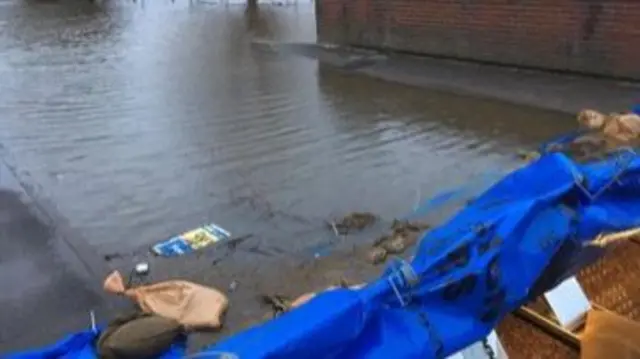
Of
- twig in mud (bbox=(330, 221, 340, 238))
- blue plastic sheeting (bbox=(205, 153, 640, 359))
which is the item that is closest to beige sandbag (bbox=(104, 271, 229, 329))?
twig in mud (bbox=(330, 221, 340, 238))

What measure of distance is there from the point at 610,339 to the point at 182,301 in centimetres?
238

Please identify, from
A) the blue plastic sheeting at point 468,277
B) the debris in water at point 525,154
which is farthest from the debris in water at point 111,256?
the debris in water at point 525,154

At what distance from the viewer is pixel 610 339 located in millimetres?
3137

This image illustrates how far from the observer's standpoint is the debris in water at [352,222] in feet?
18.1

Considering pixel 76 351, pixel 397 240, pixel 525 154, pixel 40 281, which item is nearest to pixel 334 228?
pixel 397 240

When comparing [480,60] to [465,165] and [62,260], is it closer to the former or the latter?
[465,165]

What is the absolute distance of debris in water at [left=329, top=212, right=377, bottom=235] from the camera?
552cm

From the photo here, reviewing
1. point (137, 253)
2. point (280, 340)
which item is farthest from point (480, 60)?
point (280, 340)

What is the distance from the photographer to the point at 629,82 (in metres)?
9.87

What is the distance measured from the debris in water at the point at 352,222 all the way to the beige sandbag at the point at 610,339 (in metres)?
2.46

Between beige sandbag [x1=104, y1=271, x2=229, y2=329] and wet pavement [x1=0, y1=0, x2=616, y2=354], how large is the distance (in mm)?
110

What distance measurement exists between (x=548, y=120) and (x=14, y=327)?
630 centimetres

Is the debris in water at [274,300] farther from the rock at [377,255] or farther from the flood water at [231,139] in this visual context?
the flood water at [231,139]

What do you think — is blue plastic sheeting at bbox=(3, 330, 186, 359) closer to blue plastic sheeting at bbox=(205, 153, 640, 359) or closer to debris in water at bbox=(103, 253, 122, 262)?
blue plastic sheeting at bbox=(205, 153, 640, 359)
